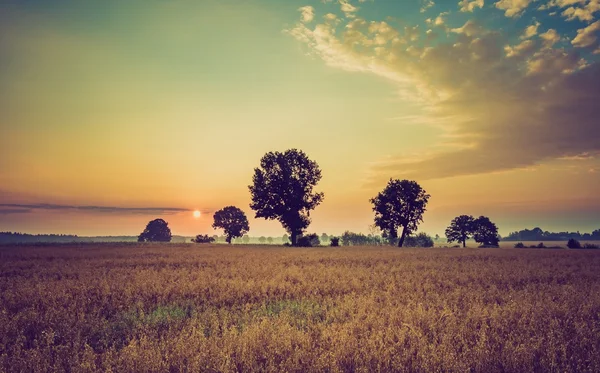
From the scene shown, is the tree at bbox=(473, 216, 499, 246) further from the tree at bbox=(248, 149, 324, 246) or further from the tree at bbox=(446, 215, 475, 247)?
the tree at bbox=(248, 149, 324, 246)

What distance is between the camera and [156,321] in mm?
6391

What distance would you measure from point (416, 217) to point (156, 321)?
65509 mm

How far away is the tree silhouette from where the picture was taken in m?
139

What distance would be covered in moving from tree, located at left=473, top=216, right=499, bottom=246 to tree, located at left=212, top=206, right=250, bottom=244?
78965 millimetres

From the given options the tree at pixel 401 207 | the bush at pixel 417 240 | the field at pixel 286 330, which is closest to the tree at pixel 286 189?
the tree at pixel 401 207

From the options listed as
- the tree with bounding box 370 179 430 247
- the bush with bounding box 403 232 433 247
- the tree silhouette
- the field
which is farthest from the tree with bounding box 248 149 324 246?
the tree silhouette

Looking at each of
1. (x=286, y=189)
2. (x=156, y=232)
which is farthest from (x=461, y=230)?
(x=156, y=232)

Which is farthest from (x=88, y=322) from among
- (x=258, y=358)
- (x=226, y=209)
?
(x=226, y=209)

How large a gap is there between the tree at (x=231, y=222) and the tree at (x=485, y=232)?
7896cm

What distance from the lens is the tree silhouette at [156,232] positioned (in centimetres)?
13900

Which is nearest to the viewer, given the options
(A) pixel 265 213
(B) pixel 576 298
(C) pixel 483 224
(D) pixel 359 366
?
(D) pixel 359 366

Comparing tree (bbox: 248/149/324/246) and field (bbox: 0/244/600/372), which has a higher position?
tree (bbox: 248/149/324/246)

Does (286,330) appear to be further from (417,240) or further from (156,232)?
(156,232)

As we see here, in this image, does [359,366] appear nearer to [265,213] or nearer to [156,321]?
[156,321]
